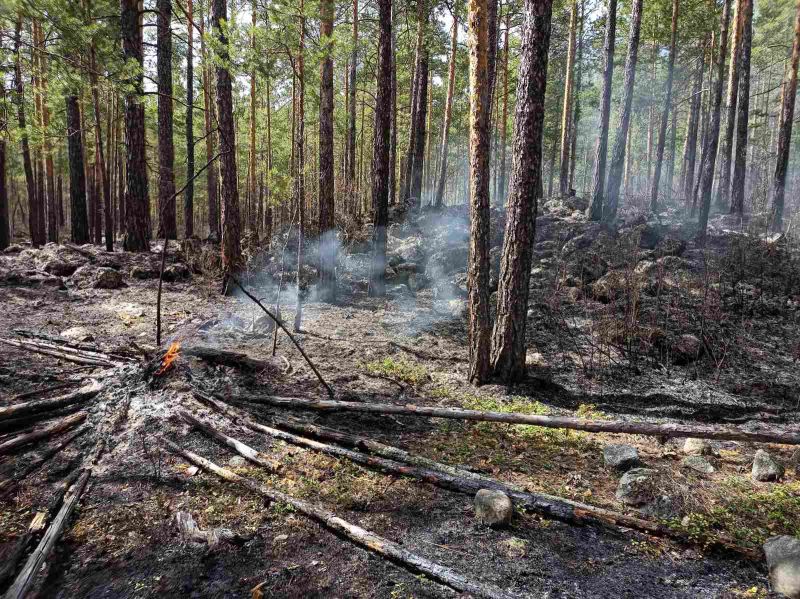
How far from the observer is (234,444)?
4.04m

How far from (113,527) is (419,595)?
2013mm

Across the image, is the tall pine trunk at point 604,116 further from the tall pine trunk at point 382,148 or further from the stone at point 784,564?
the stone at point 784,564

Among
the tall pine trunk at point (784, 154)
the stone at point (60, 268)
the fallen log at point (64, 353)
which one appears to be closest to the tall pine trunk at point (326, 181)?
the fallen log at point (64, 353)

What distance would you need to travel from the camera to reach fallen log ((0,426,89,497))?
3.27 m

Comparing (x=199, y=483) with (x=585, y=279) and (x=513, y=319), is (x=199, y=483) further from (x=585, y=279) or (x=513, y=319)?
(x=585, y=279)

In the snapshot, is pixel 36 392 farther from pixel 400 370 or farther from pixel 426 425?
pixel 400 370

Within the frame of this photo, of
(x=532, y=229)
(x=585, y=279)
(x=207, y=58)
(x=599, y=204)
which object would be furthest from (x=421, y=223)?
(x=532, y=229)

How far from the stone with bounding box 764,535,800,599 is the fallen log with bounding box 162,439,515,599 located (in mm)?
1465

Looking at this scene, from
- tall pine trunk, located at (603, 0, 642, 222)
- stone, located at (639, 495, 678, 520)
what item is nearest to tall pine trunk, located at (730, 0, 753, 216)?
tall pine trunk, located at (603, 0, 642, 222)

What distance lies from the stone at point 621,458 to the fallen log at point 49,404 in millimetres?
5135

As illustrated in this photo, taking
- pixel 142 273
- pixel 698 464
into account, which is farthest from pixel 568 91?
pixel 698 464

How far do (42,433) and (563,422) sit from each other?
4481 millimetres

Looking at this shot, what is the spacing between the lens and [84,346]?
20.8ft

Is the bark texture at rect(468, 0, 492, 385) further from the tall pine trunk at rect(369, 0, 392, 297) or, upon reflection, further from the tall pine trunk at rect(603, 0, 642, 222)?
the tall pine trunk at rect(603, 0, 642, 222)
